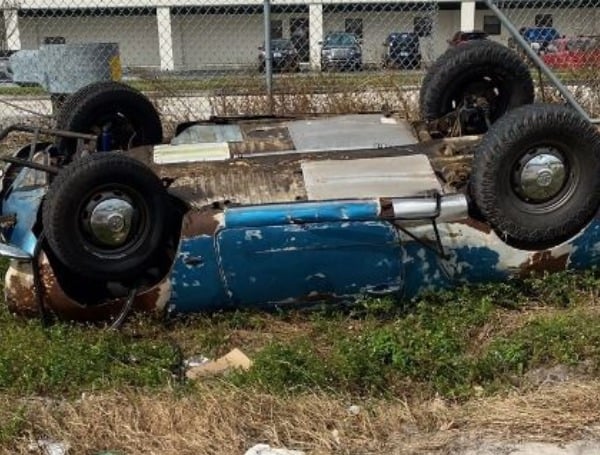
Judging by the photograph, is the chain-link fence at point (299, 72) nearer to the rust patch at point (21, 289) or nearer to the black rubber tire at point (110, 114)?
the black rubber tire at point (110, 114)

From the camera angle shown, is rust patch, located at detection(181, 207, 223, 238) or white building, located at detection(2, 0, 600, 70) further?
white building, located at detection(2, 0, 600, 70)

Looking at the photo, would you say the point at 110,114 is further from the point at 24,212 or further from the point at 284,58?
the point at 284,58

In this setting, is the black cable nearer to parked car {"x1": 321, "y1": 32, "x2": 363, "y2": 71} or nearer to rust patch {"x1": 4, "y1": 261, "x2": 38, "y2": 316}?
rust patch {"x1": 4, "y1": 261, "x2": 38, "y2": 316}

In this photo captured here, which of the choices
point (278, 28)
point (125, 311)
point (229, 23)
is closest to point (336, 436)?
point (125, 311)

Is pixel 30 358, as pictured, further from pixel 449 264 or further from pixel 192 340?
pixel 449 264

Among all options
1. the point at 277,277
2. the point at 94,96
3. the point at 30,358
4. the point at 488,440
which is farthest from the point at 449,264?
the point at 94,96

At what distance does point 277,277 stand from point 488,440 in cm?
160

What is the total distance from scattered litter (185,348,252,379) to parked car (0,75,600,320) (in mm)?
392

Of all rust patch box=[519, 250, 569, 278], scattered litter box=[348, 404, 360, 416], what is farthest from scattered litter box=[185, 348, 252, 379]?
rust patch box=[519, 250, 569, 278]

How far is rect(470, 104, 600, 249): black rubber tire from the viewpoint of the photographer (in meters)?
4.60

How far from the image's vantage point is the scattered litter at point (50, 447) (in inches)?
134

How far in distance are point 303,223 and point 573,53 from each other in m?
5.46

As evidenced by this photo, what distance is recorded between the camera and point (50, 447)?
344 cm

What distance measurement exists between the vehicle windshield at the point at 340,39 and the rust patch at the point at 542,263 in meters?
5.18
